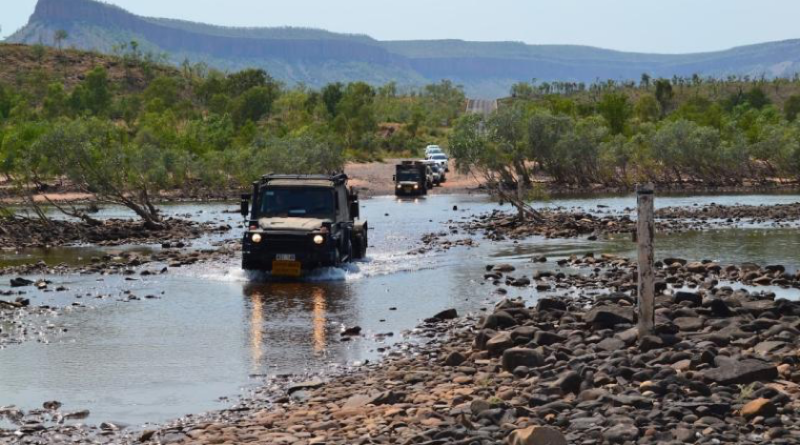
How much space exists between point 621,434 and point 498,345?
5338 mm

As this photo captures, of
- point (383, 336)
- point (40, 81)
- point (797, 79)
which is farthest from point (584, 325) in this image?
point (797, 79)

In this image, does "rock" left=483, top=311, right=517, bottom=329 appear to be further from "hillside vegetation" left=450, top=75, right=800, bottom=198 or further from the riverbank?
"hillside vegetation" left=450, top=75, right=800, bottom=198

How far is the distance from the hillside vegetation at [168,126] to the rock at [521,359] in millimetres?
30353

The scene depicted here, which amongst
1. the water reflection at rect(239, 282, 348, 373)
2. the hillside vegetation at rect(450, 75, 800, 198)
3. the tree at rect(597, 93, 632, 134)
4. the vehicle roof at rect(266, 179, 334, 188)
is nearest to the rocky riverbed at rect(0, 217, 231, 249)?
the vehicle roof at rect(266, 179, 334, 188)

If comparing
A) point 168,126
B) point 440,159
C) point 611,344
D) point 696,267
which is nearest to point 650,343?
point 611,344

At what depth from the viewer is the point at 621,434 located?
1066 centimetres

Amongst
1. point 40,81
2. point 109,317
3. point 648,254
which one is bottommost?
point 109,317

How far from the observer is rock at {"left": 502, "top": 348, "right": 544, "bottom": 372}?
1461 cm

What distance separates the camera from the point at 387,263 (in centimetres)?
3144

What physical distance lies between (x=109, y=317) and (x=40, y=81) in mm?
120637

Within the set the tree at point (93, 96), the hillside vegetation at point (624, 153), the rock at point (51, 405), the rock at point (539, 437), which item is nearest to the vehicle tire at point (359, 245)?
the rock at point (51, 405)

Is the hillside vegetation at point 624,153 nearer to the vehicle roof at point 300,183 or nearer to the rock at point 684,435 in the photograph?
the vehicle roof at point 300,183

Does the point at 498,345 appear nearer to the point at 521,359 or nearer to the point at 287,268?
the point at 521,359

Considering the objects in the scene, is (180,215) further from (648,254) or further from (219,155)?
(648,254)
